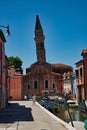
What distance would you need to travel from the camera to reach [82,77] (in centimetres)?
5844

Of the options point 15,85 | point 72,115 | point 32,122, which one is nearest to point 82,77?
point 72,115

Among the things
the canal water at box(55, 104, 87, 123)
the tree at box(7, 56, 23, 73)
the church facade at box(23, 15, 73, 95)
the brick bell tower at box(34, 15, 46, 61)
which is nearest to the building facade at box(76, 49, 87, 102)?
the canal water at box(55, 104, 87, 123)

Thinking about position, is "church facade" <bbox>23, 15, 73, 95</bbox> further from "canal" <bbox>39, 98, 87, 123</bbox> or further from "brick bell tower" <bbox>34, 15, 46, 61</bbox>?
"canal" <bbox>39, 98, 87, 123</bbox>

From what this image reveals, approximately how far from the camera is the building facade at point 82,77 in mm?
57094

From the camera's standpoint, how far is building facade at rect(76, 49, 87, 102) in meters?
57.1

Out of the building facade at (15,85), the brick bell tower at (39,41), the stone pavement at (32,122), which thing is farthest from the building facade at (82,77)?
the brick bell tower at (39,41)

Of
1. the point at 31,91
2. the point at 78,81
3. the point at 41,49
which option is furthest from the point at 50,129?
the point at 41,49

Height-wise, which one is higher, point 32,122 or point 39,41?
point 39,41

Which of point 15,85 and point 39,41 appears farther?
point 39,41

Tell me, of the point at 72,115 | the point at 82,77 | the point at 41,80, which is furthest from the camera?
the point at 41,80

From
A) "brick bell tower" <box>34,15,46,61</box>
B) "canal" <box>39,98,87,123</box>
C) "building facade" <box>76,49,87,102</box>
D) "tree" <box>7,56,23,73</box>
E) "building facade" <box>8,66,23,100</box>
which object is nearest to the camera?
"canal" <box>39,98,87,123</box>

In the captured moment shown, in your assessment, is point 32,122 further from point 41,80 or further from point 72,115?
point 41,80

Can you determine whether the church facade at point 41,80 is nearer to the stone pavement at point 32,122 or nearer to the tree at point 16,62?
the tree at point 16,62

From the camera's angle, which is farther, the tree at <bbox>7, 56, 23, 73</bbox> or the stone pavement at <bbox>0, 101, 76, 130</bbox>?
the tree at <bbox>7, 56, 23, 73</bbox>
